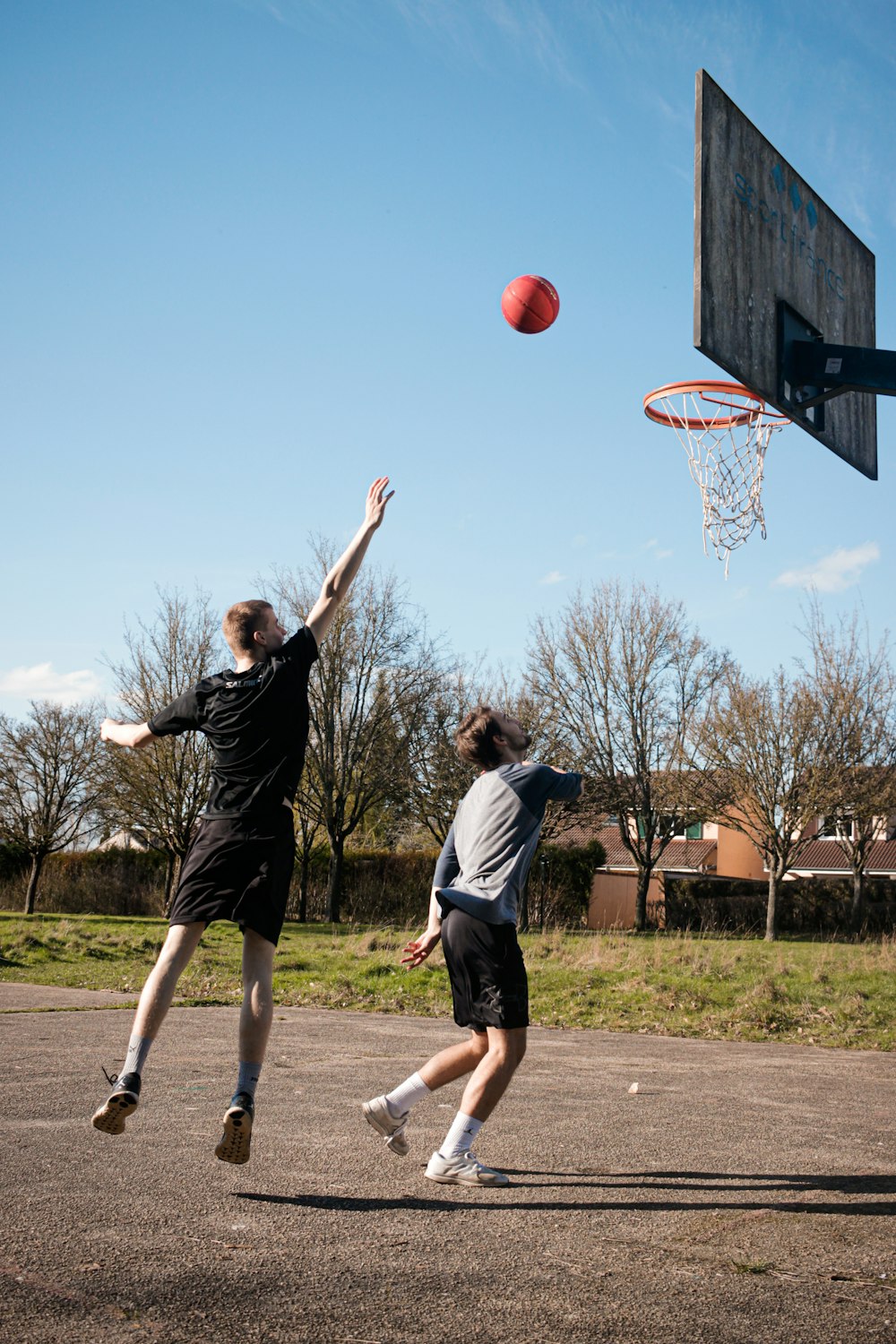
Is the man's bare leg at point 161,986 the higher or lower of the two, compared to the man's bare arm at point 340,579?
lower

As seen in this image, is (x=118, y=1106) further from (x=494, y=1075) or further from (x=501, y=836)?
(x=501, y=836)

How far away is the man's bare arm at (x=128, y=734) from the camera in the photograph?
4609 mm

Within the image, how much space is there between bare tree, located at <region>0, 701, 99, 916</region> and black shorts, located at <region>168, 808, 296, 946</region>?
3628 centimetres

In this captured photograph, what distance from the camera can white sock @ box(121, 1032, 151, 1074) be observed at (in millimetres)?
4113

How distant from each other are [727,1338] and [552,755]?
33.2 meters

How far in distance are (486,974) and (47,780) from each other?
38.5 meters

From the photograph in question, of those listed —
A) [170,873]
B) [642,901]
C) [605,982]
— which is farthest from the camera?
[642,901]

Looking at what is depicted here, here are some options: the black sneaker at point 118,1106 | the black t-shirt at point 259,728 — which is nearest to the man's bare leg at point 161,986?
the black sneaker at point 118,1106

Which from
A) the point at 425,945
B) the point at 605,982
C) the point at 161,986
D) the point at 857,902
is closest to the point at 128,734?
the point at 161,986

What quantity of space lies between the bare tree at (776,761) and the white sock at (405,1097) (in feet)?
93.4

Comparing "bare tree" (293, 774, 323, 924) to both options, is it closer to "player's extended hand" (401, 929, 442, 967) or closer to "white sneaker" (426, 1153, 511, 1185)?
"player's extended hand" (401, 929, 442, 967)

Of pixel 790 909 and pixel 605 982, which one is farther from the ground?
pixel 790 909

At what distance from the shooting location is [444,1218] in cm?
388

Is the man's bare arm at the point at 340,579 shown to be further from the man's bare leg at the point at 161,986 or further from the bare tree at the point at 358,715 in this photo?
the bare tree at the point at 358,715
